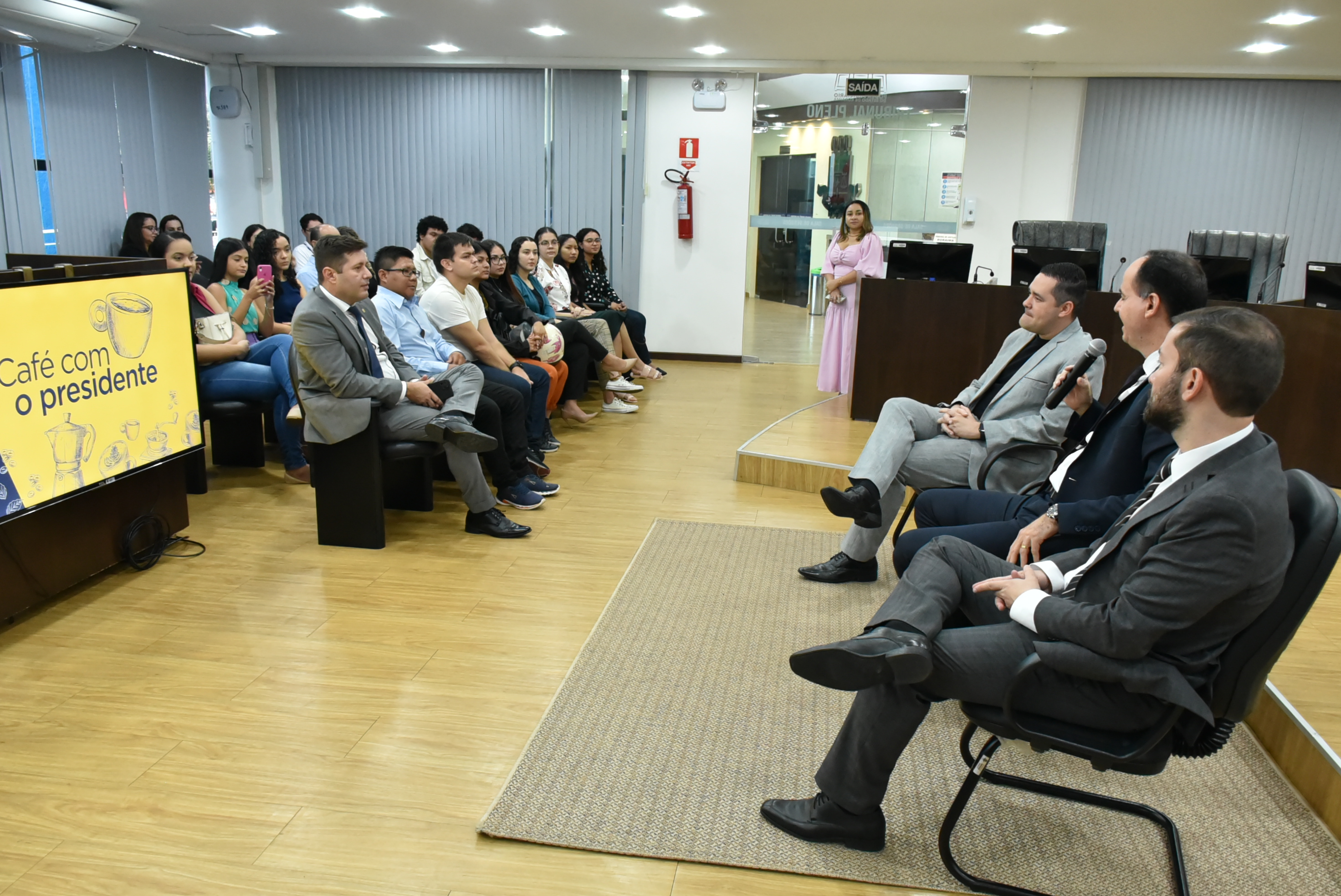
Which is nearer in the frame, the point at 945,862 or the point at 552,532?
the point at 945,862

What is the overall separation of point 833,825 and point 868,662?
1.57 feet

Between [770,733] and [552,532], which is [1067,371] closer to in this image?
[770,733]

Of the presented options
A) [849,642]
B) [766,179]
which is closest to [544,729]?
[849,642]

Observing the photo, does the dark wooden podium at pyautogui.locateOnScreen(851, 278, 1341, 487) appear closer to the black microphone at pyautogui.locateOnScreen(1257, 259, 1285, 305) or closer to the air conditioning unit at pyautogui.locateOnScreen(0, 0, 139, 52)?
the black microphone at pyautogui.locateOnScreen(1257, 259, 1285, 305)

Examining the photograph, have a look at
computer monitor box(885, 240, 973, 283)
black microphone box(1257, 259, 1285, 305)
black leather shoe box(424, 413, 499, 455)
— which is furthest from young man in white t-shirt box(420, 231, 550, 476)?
black microphone box(1257, 259, 1285, 305)

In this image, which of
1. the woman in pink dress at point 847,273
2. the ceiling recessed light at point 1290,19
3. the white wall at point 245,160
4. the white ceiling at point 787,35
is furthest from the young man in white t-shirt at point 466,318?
the white wall at point 245,160

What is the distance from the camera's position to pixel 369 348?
3963 mm

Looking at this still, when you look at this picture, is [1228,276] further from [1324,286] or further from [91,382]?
[91,382]

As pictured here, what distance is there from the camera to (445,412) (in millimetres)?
4059

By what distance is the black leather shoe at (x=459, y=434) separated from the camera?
153 inches

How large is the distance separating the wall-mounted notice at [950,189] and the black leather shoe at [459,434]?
604 cm

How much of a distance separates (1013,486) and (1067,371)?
51 centimetres

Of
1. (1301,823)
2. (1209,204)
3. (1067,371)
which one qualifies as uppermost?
(1209,204)

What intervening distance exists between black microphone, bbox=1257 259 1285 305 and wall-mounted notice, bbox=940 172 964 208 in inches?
113
